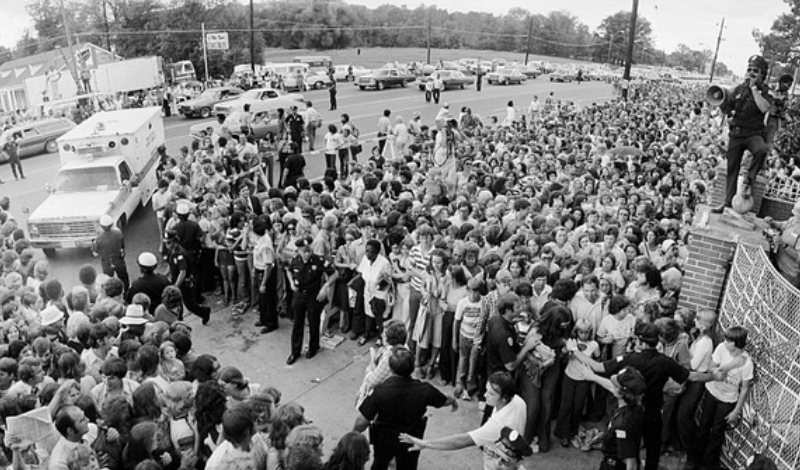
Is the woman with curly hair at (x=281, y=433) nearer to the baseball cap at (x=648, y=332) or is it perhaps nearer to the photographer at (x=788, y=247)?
the baseball cap at (x=648, y=332)

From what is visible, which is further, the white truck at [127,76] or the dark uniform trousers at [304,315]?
the white truck at [127,76]

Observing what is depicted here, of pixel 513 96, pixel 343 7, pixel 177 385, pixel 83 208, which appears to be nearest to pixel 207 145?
pixel 83 208

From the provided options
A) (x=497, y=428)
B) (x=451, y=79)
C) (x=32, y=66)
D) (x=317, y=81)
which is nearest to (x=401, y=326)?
(x=497, y=428)

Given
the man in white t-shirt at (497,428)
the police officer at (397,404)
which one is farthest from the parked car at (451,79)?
the man in white t-shirt at (497,428)

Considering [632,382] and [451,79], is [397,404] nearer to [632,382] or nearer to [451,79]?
[632,382]

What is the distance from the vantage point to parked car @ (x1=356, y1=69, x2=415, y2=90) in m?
39.2

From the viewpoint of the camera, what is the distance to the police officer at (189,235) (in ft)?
31.6

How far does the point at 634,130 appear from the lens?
18.5 meters

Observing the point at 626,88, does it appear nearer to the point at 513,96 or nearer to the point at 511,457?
the point at 513,96

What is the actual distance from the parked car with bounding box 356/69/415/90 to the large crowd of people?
Answer: 27404 mm

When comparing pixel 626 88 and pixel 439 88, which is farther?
pixel 439 88

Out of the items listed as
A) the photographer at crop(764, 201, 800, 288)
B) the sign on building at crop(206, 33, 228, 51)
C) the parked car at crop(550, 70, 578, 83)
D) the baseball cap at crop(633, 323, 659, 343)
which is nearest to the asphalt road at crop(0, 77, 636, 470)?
the baseball cap at crop(633, 323, 659, 343)

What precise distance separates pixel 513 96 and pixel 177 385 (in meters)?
37.1

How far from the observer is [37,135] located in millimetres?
25000
